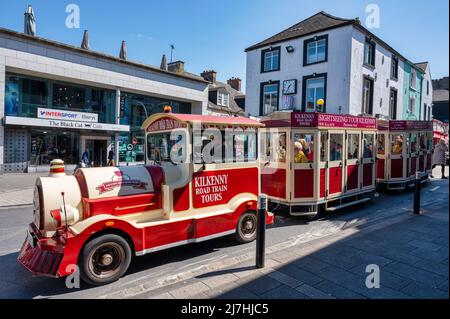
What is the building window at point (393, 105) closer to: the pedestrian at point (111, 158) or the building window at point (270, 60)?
the building window at point (270, 60)

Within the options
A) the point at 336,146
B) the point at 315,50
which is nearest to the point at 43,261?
the point at 336,146

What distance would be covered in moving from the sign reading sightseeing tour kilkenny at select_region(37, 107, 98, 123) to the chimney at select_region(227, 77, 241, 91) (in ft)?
65.2

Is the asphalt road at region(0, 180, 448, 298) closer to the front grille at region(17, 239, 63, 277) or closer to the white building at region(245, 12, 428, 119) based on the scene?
the front grille at region(17, 239, 63, 277)

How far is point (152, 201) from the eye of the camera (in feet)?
15.8

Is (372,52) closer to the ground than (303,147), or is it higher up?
higher up

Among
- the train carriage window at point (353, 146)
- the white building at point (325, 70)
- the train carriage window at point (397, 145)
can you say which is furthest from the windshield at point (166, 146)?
the white building at point (325, 70)

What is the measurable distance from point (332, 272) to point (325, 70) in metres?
17.7

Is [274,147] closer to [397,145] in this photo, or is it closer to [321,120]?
[321,120]

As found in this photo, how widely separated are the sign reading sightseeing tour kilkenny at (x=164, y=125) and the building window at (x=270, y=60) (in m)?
18.1

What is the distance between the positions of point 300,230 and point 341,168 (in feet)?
8.20

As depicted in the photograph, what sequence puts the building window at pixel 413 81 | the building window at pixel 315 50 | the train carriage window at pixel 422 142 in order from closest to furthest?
the train carriage window at pixel 422 142, the building window at pixel 315 50, the building window at pixel 413 81

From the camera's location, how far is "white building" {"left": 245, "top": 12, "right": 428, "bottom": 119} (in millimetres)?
18672

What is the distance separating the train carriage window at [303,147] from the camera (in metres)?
7.35
